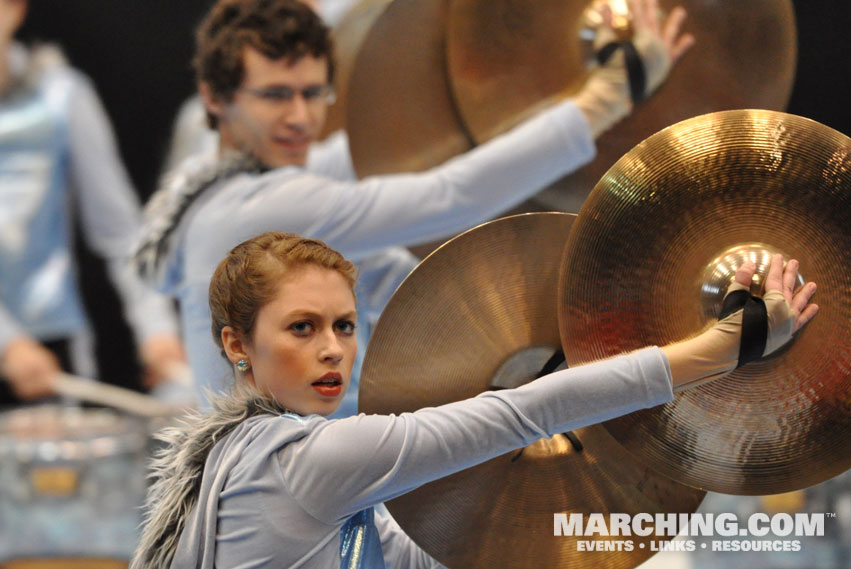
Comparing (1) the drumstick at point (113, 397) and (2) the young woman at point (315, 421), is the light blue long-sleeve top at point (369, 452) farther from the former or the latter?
(1) the drumstick at point (113, 397)

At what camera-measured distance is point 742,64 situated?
1.64 meters

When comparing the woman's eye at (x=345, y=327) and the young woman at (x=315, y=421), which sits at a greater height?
the woman's eye at (x=345, y=327)

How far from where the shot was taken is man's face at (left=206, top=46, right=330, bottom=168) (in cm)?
182

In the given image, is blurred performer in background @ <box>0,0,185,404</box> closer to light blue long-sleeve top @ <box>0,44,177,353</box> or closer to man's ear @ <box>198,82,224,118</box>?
light blue long-sleeve top @ <box>0,44,177,353</box>

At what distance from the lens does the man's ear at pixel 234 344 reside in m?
1.25

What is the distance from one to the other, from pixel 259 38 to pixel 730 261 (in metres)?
0.95

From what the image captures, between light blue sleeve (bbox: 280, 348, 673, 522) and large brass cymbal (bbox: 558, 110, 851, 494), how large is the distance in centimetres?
7

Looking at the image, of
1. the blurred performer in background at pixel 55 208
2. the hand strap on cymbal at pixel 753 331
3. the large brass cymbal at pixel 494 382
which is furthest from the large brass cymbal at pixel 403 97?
the blurred performer in background at pixel 55 208

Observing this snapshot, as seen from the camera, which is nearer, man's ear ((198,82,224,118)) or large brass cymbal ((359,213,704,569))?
large brass cymbal ((359,213,704,569))

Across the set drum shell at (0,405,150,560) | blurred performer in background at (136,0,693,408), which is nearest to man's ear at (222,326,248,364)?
blurred performer in background at (136,0,693,408)

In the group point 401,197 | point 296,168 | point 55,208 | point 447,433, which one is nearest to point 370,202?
point 401,197

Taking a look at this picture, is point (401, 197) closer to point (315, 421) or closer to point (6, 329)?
point (315, 421)

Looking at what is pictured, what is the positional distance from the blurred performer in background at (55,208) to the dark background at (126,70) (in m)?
0.07

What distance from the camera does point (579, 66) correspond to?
1708mm
